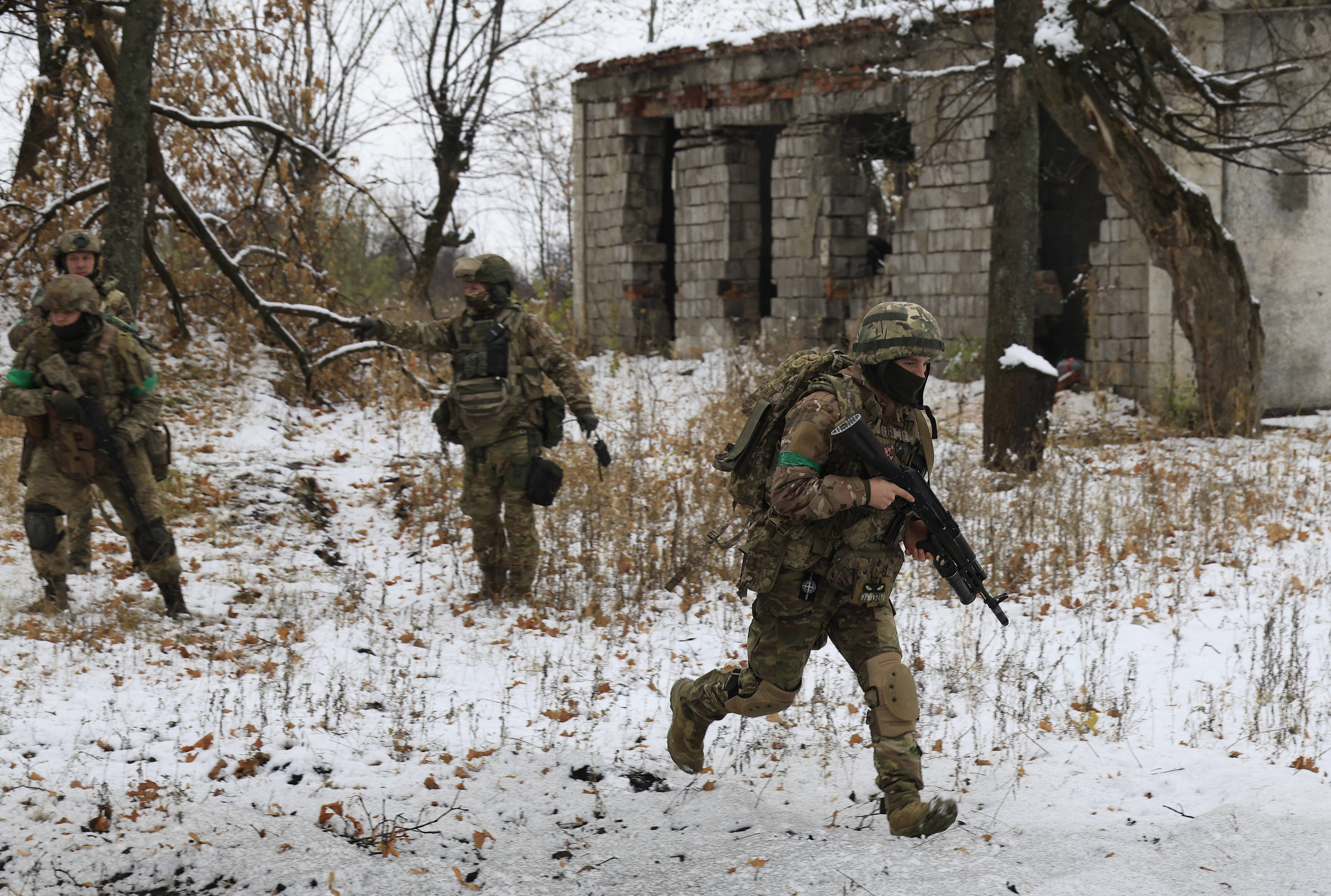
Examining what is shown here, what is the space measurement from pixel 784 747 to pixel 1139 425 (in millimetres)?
7015

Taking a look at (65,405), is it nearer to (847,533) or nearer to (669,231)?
(847,533)

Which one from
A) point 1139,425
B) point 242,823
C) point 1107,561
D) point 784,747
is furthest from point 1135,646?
point 1139,425

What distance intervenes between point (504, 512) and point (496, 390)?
30.8 inches

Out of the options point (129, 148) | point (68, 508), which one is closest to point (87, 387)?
point (68, 508)

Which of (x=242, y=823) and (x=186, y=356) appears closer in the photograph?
(x=242, y=823)

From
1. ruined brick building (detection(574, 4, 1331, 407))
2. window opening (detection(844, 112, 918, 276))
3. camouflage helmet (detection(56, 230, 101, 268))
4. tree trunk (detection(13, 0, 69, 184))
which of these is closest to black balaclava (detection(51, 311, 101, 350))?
camouflage helmet (detection(56, 230, 101, 268))

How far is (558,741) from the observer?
15.9 feet

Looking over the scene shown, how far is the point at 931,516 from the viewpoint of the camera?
371cm

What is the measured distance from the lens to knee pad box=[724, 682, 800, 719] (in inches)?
155

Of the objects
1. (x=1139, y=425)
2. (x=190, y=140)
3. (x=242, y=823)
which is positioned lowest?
(x=242, y=823)

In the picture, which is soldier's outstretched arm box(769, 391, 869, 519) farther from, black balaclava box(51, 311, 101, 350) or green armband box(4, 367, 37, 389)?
green armband box(4, 367, 37, 389)

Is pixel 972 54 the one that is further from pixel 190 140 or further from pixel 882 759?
pixel 882 759

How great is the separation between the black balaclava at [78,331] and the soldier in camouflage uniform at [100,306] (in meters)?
0.09

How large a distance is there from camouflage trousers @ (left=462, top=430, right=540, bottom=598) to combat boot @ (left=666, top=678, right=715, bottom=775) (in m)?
2.50
